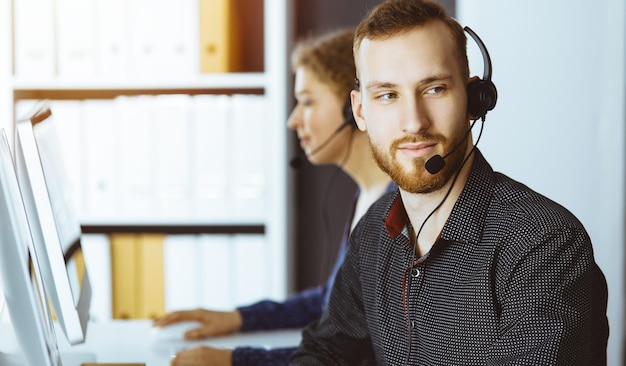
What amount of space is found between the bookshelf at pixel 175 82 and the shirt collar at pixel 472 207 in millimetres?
1215

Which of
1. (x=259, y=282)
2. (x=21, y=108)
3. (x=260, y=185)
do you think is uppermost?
(x=21, y=108)

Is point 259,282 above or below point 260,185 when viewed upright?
below

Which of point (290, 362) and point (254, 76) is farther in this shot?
point (254, 76)

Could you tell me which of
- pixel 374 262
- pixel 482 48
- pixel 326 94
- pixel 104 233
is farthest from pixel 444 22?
pixel 104 233

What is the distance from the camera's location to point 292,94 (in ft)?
8.00

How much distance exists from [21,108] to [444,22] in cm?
163

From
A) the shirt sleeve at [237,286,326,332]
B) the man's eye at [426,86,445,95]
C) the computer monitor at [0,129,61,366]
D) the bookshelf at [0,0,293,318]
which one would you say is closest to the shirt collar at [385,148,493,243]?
the man's eye at [426,86,445,95]

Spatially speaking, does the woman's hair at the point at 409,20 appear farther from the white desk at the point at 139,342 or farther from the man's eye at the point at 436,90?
the white desk at the point at 139,342

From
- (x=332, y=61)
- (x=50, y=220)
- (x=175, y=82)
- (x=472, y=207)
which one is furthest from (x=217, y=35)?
(x=472, y=207)

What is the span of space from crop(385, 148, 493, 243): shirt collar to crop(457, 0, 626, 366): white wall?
2.76 ft

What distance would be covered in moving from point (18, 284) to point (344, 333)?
2.03 feet

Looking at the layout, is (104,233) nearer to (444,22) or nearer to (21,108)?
(21,108)

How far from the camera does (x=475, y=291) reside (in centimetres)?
112

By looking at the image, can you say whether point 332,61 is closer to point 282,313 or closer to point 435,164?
point 282,313
